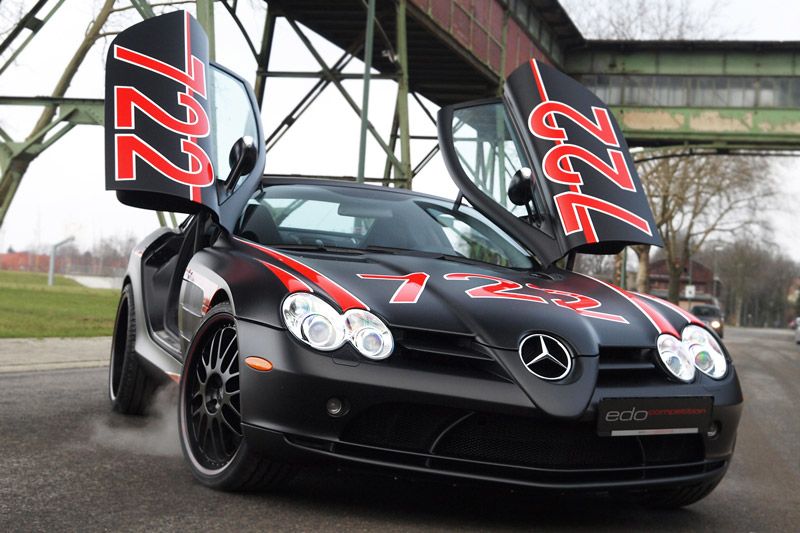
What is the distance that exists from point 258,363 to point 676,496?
172cm

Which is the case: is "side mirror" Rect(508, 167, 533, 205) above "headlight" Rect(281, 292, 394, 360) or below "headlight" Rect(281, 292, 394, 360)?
above

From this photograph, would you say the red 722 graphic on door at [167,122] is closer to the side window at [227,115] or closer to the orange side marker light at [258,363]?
the side window at [227,115]

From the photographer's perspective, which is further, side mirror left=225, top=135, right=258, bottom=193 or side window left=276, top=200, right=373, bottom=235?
side window left=276, top=200, right=373, bottom=235

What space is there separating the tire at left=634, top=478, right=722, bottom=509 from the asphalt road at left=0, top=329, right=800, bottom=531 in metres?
0.04

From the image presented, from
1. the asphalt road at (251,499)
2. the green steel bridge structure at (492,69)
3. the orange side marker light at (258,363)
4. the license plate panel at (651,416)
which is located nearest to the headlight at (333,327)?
the orange side marker light at (258,363)

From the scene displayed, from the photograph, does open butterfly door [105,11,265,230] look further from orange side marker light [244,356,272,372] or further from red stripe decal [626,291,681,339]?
red stripe decal [626,291,681,339]

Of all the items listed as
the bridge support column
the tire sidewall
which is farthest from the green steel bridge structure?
the tire sidewall

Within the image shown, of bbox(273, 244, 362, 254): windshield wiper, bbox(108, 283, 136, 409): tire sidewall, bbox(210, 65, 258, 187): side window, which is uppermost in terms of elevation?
bbox(210, 65, 258, 187): side window

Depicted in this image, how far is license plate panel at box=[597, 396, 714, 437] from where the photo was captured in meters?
3.57

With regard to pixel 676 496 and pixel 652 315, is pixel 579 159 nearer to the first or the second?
pixel 652 315

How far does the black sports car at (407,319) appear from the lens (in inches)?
139

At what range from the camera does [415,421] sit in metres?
3.53

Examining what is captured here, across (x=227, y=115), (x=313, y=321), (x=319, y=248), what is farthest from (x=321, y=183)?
(x=313, y=321)

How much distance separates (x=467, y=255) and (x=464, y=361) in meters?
1.40
